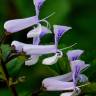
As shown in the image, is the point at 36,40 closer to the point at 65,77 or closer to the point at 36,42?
the point at 36,42

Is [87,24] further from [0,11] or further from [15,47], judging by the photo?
[15,47]

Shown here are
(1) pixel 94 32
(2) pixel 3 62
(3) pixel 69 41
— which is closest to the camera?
(2) pixel 3 62

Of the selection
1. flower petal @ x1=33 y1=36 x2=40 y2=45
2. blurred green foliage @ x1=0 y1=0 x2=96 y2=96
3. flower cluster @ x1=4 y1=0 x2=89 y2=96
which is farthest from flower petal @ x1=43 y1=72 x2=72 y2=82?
blurred green foliage @ x1=0 y1=0 x2=96 y2=96

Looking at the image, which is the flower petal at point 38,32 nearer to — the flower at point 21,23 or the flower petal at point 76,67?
the flower at point 21,23

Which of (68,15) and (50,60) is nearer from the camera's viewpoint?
(50,60)

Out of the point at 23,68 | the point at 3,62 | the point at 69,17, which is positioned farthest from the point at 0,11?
the point at 3,62

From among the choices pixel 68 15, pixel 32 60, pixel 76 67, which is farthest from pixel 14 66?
pixel 68 15

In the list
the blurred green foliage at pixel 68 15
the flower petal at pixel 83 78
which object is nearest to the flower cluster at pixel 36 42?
the flower petal at pixel 83 78
